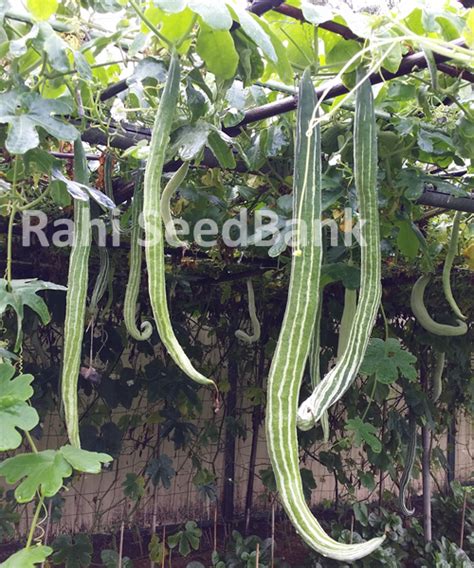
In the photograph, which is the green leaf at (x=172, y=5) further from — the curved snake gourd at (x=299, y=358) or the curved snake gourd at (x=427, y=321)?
the curved snake gourd at (x=427, y=321)

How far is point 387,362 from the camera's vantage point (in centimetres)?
186

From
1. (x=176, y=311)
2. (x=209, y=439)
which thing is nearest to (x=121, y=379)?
(x=176, y=311)

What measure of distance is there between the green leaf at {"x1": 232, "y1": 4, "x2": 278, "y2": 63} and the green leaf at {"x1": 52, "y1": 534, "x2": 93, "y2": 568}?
2516mm

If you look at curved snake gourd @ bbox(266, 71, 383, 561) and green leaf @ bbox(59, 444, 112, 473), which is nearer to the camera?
curved snake gourd @ bbox(266, 71, 383, 561)

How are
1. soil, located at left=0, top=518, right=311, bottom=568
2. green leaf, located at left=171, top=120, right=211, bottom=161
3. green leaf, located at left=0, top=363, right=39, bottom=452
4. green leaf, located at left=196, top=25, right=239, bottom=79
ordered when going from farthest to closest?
soil, located at left=0, top=518, right=311, bottom=568, green leaf, located at left=0, top=363, right=39, bottom=452, green leaf, located at left=171, top=120, right=211, bottom=161, green leaf, located at left=196, top=25, right=239, bottom=79

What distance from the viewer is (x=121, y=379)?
2854 mm

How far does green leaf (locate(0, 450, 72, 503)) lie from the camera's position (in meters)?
1.13

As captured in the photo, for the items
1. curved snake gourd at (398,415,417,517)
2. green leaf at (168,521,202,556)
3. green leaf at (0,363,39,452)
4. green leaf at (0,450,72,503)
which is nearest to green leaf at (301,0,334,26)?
green leaf at (0,363,39,452)

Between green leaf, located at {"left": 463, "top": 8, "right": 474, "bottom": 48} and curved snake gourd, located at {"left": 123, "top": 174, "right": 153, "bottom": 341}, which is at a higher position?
green leaf, located at {"left": 463, "top": 8, "right": 474, "bottom": 48}

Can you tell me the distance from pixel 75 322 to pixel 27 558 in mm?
526

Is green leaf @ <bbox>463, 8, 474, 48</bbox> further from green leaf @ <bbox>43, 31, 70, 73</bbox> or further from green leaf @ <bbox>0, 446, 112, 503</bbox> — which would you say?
green leaf @ <bbox>0, 446, 112, 503</bbox>

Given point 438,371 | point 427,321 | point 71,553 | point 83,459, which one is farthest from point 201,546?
point 83,459

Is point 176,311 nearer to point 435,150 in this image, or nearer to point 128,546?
point 128,546

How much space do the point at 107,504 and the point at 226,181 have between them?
2.29m
